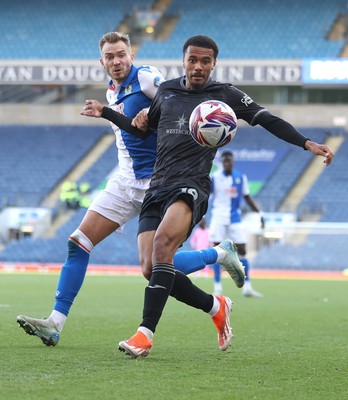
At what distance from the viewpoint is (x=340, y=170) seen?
105 feet

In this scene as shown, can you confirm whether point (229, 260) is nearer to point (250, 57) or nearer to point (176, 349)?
point (176, 349)

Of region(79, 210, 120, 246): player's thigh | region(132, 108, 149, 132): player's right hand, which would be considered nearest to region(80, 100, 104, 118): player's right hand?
region(132, 108, 149, 132): player's right hand

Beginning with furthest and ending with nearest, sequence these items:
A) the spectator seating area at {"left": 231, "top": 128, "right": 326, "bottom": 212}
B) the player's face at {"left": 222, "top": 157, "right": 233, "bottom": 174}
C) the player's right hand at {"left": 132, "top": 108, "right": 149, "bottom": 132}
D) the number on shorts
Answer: the spectator seating area at {"left": 231, "top": 128, "right": 326, "bottom": 212} → the player's face at {"left": 222, "top": 157, "right": 233, "bottom": 174} → the player's right hand at {"left": 132, "top": 108, "right": 149, "bottom": 132} → the number on shorts

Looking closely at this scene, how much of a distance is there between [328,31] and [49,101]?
10.9m

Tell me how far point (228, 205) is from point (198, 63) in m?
8.75

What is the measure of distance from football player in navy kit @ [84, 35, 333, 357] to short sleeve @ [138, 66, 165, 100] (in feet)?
1.41

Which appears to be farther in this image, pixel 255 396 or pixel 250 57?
pixel 250 57

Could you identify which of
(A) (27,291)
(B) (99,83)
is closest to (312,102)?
(B) (99,83)

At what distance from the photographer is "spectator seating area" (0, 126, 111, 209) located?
32781mm

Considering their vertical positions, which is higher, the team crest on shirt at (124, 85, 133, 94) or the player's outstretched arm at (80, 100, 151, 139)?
the team crest on shirt at (124, 85, 133, 94)

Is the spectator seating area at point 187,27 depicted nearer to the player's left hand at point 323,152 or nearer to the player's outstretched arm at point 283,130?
the player's outstretched arm at point 283,130

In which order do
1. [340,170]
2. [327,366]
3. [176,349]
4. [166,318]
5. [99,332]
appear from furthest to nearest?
[340,170], [166,318], [99,332], [176,349], [327,366]

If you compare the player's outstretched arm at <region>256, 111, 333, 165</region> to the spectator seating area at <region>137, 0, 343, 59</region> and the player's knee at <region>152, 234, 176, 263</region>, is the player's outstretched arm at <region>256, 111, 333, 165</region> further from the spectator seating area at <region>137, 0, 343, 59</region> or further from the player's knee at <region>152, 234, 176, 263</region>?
the spectator seating area at <region>137, 0, 343, 59</region>

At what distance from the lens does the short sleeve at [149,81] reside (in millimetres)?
7023
